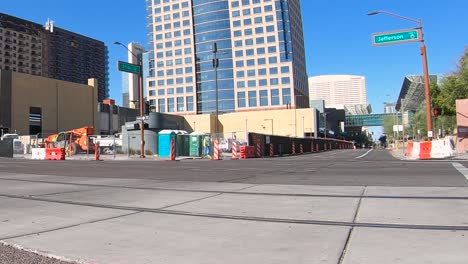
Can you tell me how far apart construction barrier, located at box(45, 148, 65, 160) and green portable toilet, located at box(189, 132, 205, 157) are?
11188mm

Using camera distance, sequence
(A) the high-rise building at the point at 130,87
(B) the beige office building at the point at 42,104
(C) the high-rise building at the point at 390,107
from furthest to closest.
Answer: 1. (A) the high-rise building at the point at 130,87
2. (C) the high-rise building at the point at 390,107
3. (B) the beige office building at the point at 42,104

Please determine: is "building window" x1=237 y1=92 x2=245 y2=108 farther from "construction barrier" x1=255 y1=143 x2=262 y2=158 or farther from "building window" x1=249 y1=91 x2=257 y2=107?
"construction barrier" x1=255 y1=143 x2=262 y2=158

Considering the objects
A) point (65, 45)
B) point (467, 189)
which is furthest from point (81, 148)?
point (65, 45)

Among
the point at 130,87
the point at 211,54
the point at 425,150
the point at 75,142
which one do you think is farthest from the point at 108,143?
the point at 211,54

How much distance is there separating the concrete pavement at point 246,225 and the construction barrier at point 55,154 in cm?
2873

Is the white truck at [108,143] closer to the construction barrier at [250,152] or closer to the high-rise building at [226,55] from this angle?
the construction barrier at [250,152]

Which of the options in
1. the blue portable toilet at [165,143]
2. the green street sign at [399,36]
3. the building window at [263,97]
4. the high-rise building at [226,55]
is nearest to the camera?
the green street sign at [399,36]

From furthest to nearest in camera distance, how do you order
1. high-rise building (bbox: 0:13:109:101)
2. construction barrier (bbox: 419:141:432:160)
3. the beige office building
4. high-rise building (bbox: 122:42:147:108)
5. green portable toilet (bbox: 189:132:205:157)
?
1. high-rise building (bbox: 0:13:109:101)
2. high-rise building (bbox: 122:42:147:108)
3. the beige office building
4. green portable toilet (bbox: 189:132:205:157)
5. construction barrier (bbox: 419:141:432:160)

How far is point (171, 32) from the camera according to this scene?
156m

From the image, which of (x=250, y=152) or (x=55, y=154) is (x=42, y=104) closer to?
(x=55, y=154)

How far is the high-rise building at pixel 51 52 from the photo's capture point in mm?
151663

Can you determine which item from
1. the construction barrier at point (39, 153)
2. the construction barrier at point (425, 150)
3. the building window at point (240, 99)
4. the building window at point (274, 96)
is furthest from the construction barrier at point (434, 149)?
the building window at point (240, 99)

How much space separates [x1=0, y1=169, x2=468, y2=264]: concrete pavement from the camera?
5.59 m

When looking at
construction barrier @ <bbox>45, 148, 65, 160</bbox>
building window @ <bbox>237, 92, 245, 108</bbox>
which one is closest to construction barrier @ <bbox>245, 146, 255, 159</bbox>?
construction barrier @ <bbox>45, 148, 65, 160</bbox>
